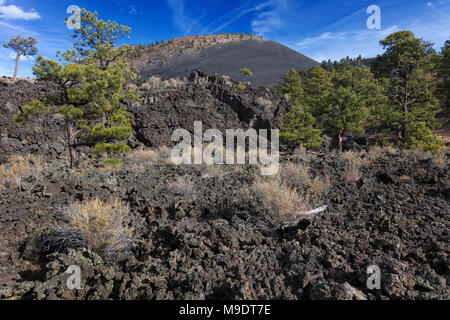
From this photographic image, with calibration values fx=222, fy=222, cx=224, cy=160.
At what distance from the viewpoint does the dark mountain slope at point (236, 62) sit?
166ft

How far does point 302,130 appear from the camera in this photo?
1380 centimetres

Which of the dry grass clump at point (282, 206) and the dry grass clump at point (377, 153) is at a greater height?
the dry grass clump at point (377, 153)

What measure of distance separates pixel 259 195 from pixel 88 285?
2.93 meters

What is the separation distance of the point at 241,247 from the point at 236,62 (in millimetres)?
64268

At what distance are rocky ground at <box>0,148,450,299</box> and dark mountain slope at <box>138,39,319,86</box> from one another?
148ft

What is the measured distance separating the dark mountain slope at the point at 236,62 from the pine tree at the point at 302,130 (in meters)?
34.6

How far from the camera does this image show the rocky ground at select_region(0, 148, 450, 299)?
6.72 ft

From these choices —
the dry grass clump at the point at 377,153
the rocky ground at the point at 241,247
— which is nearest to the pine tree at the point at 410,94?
the dry grass clump at the point at 377,153

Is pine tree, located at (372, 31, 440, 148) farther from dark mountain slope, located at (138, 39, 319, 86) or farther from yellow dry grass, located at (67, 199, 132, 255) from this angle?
dark mountain slope, located at (138, 39, 319, 86)

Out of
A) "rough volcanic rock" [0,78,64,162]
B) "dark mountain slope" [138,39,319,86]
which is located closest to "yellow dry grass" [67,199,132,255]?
"rough volcanic rock" [0,78,64,162]

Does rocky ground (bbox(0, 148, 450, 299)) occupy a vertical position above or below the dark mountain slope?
below

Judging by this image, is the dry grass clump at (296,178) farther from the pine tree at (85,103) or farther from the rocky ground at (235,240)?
the pine tree at (85,103)

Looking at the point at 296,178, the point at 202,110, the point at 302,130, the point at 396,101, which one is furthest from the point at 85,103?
the point at 396,101

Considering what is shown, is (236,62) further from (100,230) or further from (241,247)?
(241,247)
